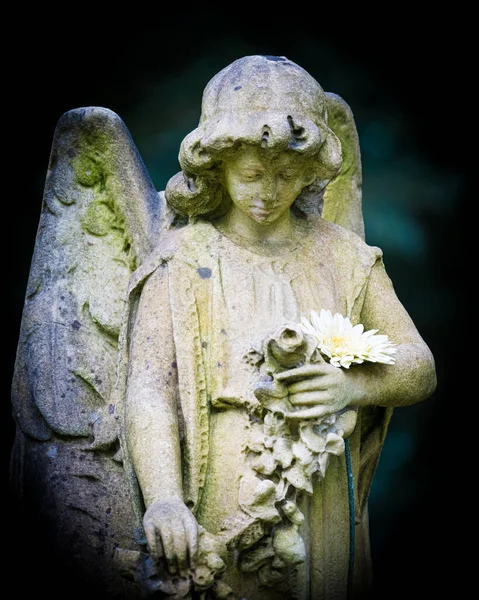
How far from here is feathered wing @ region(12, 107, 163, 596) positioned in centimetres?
441

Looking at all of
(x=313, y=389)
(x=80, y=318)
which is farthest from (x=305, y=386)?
(x=80, y=318)

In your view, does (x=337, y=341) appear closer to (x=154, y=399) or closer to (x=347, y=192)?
(x=154, y=399)

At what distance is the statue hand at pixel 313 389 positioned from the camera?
153 inches

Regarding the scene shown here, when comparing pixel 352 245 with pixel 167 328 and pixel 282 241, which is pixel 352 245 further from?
pixel 167 328

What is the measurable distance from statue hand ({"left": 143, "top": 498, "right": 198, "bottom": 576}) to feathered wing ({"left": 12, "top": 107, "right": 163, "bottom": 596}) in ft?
1.92

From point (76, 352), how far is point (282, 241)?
672mm

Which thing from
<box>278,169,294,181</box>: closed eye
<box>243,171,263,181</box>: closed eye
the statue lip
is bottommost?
the statue lip

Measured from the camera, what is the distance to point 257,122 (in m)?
3.99

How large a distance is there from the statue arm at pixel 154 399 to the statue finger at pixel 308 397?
1.04 feet

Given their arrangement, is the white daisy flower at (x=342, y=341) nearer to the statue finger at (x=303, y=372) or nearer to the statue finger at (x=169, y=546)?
the statue finger at (x=303, y=372)

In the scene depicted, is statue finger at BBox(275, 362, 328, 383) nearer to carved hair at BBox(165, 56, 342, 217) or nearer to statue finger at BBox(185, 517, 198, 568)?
statue finger at BBox(185, 517, 198, 568)

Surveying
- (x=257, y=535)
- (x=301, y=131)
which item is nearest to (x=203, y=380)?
(x=257, y=535)

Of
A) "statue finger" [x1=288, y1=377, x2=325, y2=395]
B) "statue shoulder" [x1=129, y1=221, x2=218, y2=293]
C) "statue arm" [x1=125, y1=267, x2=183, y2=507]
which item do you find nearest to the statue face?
"statue shoulder" [x1=129, y1=221, x2=218, y2=293]

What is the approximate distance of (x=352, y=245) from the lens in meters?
4.35
